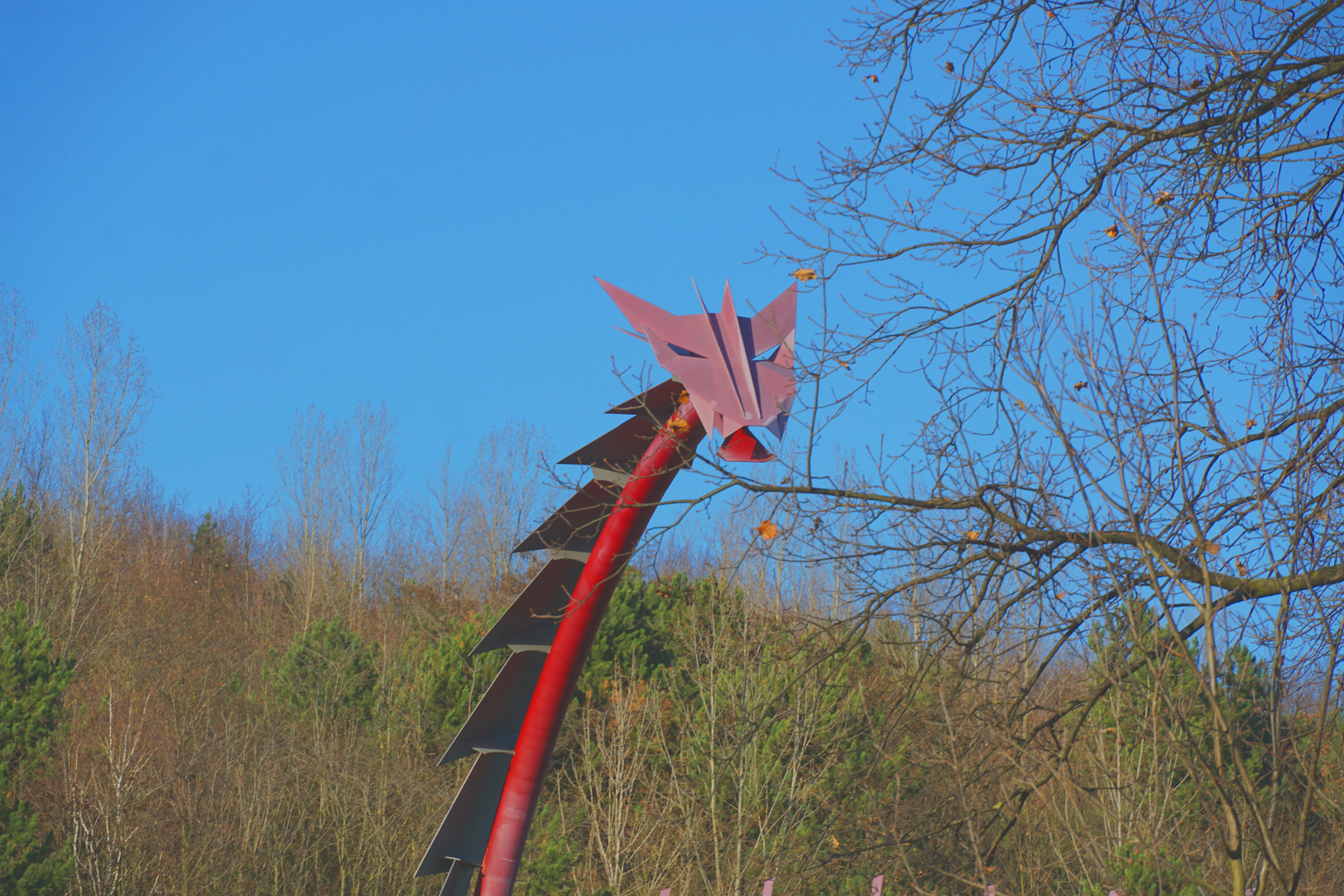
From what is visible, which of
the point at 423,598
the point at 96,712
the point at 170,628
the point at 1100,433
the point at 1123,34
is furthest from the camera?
the point at 423,598

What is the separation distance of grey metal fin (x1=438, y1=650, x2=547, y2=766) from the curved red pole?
17 cm

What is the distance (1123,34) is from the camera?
4812mm

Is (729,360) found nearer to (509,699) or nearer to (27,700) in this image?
(509,699)

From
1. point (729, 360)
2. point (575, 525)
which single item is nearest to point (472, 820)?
point (575, 525)

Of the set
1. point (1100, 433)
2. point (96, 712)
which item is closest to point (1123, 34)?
point (1100, 433)

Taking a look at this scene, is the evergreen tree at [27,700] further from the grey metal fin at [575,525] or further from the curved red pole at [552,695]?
the grey metal fin at [575,525]

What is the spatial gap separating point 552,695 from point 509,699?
371 mm

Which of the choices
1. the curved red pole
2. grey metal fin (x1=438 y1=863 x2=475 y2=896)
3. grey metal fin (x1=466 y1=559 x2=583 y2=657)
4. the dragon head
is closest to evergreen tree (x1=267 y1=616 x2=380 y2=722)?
grey metal fin (x1=438 y1=863 x2=475 y2=896)

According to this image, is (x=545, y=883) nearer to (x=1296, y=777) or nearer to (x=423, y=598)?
(x=1296, y=777)

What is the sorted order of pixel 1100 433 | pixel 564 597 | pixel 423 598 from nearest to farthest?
1. pixel 1100 433
2. pixel 564 597
3. pixel 423 598

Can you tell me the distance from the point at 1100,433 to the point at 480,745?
4292 millimetres

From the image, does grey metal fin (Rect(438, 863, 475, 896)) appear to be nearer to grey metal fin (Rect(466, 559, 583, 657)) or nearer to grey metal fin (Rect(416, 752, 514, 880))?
grey metal fin (Rect(416, 752, 514, 880))

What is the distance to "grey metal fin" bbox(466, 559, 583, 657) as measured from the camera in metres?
6.59

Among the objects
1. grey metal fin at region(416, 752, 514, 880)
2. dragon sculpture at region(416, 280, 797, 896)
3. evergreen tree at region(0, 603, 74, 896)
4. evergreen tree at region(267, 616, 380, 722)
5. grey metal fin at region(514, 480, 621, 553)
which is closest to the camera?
dragon sculpture at region(416, 280, 797, 896)
